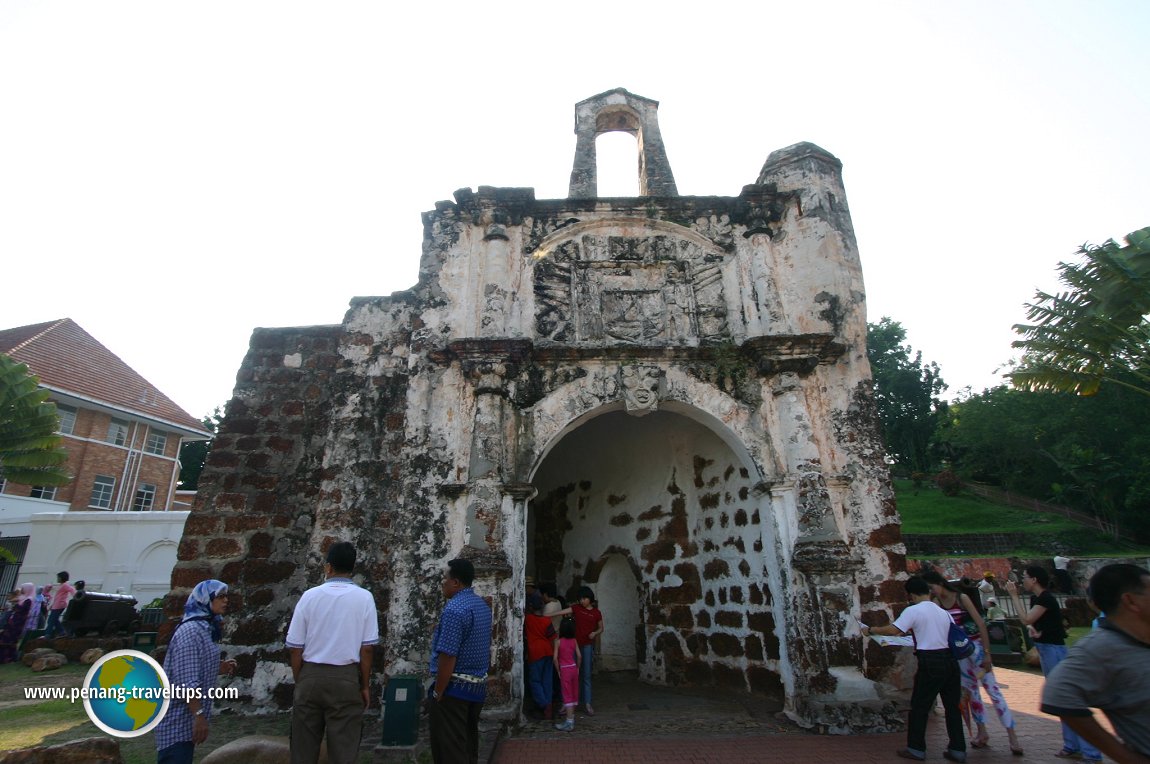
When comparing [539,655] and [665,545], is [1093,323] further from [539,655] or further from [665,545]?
[539,655]

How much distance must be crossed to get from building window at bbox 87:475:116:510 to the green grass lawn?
109 ft

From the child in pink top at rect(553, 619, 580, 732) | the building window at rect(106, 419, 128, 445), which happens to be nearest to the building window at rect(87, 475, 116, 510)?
the building window at rect(106, 419, 128, 445)

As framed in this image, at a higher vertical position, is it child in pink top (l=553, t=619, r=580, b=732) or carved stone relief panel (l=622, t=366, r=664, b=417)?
carved stone relief panel (l=622, t=366, r=664, b=417)

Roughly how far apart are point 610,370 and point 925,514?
31.9 meters

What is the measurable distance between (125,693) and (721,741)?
15.5 ft

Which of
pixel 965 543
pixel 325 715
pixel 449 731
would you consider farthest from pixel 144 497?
pixel 965 543

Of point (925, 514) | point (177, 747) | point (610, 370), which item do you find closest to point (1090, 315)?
point (610, 370)

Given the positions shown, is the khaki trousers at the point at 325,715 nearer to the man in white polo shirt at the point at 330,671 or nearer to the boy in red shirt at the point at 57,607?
the man in white polo shirt at the point at 330,671

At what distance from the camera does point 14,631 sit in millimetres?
10609

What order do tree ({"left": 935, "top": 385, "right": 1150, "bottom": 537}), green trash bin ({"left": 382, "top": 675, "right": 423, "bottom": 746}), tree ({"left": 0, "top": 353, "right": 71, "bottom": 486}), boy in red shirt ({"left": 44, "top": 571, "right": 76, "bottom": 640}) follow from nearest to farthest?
green trash bin ({"left": 382, "top": 675, "right": 423, "bottom": 746}) < tree ({"left": 0, "top": 353, "right": 71, "bottom": 486}) < boy in red shirt ({"left": 44, "top": 571, "right": 76, "bottom": 640}) < tree ({"left": 935, "top": 385, "right": 1150, "bottom": 537})

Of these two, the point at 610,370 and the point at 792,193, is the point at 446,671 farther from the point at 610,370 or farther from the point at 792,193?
the point at 792,193

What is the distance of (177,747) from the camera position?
11.1ft

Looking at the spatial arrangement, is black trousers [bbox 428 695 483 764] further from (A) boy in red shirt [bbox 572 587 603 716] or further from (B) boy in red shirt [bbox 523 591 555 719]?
(A) boy in red shirt [bbox 572 587 603 716]

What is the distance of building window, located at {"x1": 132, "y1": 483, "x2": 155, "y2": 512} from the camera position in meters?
23.5
